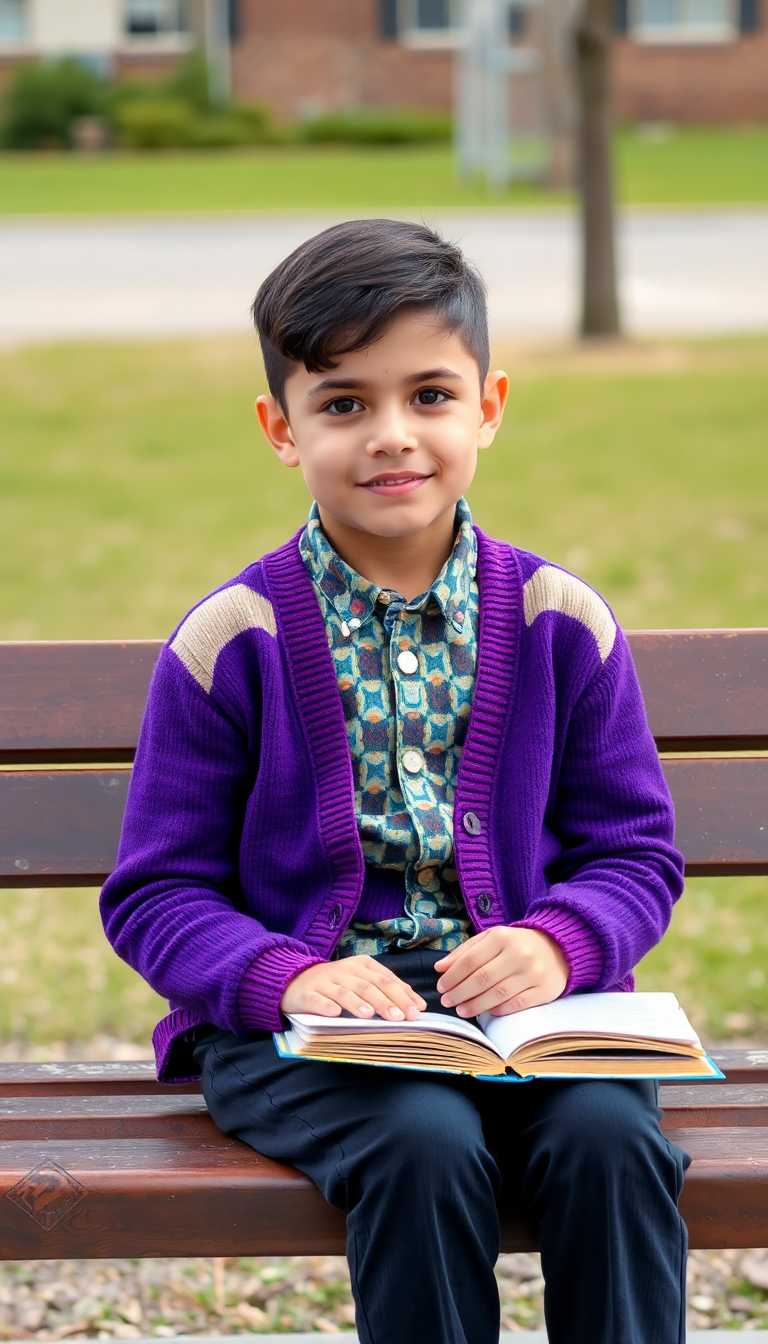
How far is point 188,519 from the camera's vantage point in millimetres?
7328

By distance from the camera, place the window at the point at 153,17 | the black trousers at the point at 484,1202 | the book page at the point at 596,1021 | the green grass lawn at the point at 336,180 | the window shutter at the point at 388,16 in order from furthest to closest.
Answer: the window at the point at 153,17
the window shutter at the point at 388,16
the green grass lawn at the point at 336,180
the book page at the point at 596,1021
the black trousers at the point at 484,1202

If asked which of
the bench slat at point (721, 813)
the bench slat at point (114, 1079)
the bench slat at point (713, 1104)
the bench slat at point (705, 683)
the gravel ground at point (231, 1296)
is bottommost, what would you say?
the gravel ground at point (231, 1296)

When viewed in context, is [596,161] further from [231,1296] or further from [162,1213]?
[162,1213]

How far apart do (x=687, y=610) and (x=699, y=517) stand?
1.17 m

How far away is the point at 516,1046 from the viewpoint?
1.90 meters

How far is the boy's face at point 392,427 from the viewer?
2102 mm

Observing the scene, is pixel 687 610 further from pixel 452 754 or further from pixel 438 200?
pixel 438 200

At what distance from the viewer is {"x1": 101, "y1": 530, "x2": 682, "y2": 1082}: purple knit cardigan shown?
2.12 m

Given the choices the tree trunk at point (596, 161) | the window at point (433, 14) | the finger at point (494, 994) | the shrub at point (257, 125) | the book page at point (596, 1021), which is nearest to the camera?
the book page at point (596, 1021)

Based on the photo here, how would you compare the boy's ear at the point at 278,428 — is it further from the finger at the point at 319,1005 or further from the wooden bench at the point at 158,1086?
the finger at the point at 319,1005

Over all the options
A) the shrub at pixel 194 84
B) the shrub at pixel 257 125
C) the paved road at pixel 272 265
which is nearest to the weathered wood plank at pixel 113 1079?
the paved road at pixel 272 265

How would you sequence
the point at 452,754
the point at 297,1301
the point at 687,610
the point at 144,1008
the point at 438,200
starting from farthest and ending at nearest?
1. the point at 438,200
2. the point at 687,610
3. the point at 144,1008
4. the point at 297,1301
5. the point at 452,754

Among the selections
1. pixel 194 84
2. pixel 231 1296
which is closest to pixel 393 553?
→ pixel 231 1296

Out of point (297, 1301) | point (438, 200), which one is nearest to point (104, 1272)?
point (297, 1301)
